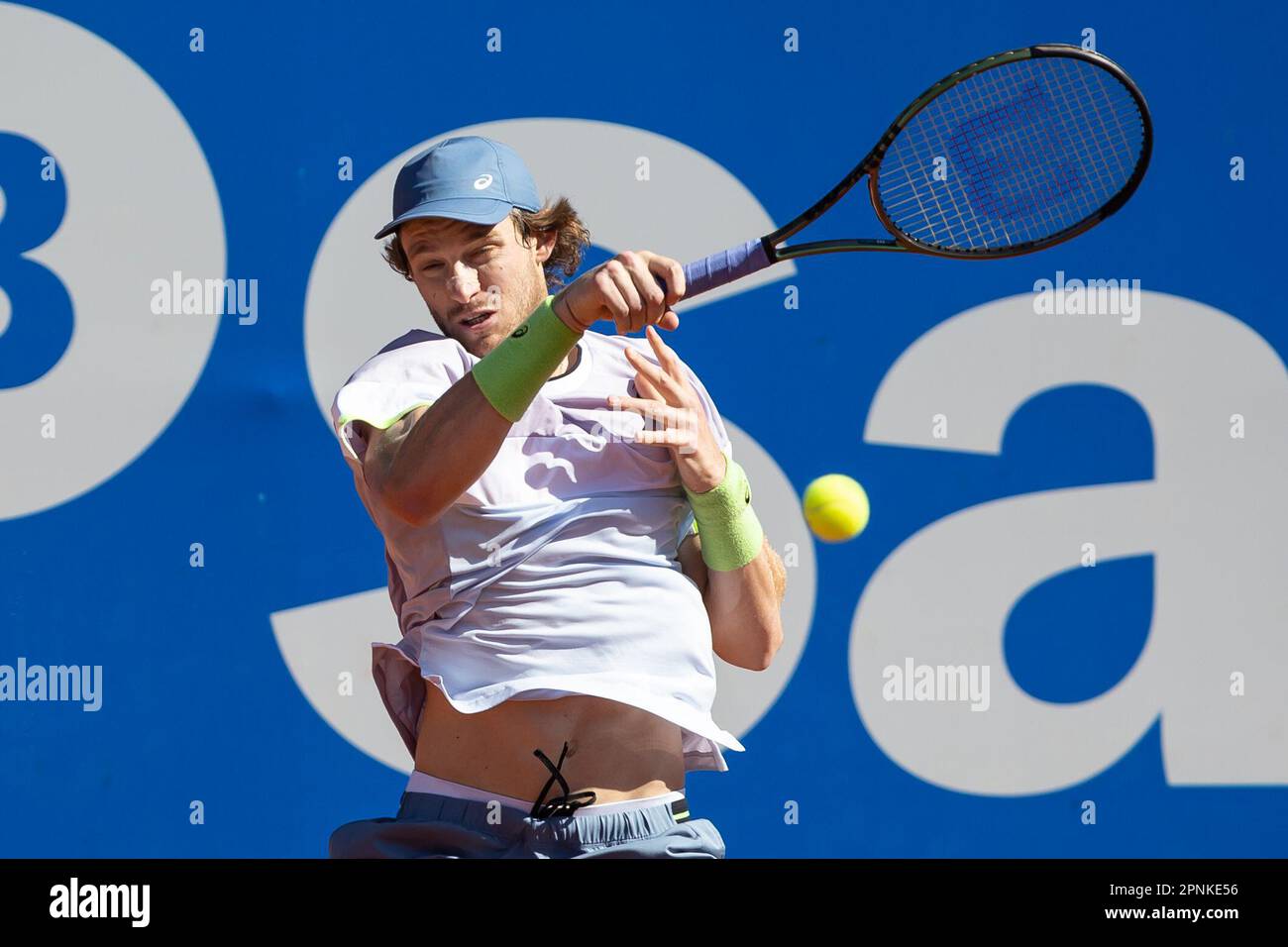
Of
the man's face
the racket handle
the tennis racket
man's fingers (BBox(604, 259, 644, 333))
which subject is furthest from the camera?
the tennis racket

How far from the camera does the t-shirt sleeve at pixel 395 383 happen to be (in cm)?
221

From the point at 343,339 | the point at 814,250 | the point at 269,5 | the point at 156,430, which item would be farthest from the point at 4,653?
the point at 814,250

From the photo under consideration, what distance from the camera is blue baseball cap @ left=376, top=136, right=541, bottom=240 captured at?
Result: 2363mm

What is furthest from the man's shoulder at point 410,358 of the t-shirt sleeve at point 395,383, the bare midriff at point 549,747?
the bare midriff at point 549,747

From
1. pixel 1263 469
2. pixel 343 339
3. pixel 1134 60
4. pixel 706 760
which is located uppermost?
pixel 1134 60

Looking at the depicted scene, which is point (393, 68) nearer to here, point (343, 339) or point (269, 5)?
point (269, 5)

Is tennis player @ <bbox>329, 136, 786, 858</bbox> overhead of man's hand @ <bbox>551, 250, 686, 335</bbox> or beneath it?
beneath

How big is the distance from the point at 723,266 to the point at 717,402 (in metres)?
1.36

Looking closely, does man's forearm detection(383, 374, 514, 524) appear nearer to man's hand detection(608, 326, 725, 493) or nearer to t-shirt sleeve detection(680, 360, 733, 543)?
man's hand detection(608, 326, 725, 493)

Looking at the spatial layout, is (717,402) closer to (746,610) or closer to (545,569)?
(746,610)

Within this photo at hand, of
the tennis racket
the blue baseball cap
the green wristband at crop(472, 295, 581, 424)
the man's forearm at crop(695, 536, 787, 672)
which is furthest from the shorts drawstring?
the tennis racket

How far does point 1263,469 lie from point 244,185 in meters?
2.15

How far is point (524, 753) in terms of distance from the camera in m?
2.22

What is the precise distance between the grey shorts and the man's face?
617 millimetres
